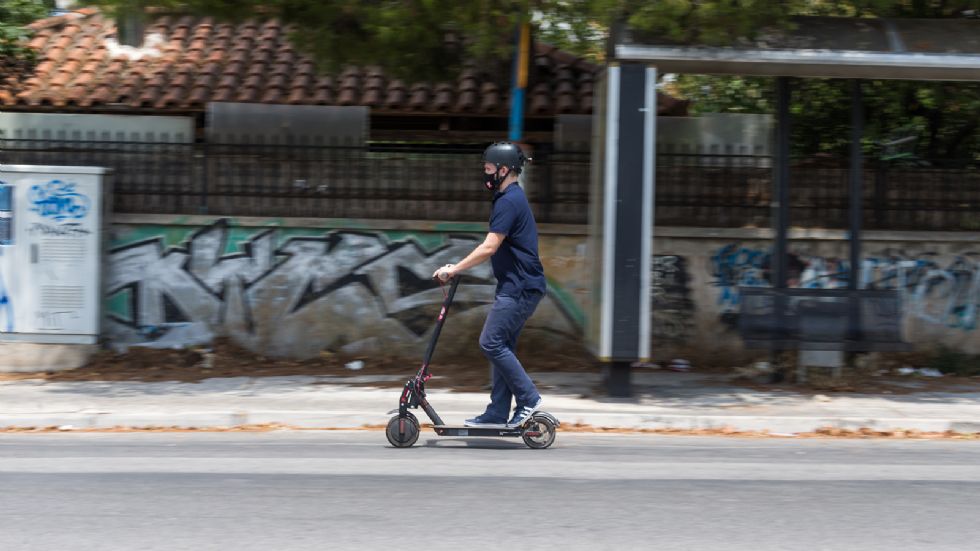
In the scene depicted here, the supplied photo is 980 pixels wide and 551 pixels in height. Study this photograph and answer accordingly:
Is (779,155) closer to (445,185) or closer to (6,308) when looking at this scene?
(445,185)

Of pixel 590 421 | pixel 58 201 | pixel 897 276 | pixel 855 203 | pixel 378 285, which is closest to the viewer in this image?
pixel 590 421

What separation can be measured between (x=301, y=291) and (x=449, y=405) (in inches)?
127

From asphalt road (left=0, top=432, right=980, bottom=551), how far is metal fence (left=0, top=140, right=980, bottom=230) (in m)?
4.25

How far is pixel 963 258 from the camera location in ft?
37.8

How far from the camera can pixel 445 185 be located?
11688 mm

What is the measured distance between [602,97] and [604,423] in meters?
3.09

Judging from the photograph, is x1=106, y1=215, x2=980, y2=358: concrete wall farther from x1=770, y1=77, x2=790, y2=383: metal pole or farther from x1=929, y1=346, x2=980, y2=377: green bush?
x1=770, y1=77, x2=790, y2=383: metal pole

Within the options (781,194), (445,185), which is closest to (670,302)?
(781,194)

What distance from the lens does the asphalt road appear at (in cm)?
493

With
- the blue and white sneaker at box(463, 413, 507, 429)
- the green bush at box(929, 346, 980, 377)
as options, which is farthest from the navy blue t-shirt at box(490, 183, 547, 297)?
the green bush at box(929, 346, 980, 377)

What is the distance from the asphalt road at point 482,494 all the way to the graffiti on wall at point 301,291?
3773 mm

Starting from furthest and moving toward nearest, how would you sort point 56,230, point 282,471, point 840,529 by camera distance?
point 56,230, point 282,471, point 840,529

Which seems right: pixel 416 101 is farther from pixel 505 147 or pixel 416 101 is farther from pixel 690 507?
pixel 690 507

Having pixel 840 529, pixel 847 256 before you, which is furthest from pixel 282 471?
pixel 847 256
